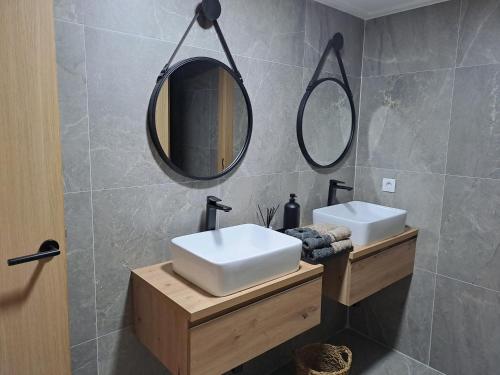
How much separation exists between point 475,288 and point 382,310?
672 mm

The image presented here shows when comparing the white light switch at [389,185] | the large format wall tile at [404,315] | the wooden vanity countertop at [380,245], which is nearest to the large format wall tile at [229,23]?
the white light switch at [389,185]

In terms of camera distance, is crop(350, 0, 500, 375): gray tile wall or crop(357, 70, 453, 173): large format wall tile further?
crop(357, 70, 453, 173): large format wall tile

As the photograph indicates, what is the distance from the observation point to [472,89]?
6.84 ft

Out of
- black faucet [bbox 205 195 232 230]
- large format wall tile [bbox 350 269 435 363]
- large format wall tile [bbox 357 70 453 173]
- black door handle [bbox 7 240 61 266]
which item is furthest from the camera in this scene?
large format wall tile [bbox 350 269 435 363]

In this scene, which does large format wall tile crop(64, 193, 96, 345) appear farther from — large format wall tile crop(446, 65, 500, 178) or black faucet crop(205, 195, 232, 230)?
large format wall tile crop(446, 65, 500, 178)

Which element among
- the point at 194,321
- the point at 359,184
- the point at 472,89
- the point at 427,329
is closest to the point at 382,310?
the point at 427,329

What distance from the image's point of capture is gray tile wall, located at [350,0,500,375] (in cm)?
206

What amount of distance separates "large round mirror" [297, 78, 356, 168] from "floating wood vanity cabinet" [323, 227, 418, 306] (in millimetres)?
647

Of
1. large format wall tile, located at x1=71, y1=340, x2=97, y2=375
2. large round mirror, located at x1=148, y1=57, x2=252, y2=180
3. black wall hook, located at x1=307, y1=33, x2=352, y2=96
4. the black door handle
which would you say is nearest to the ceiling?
black wall hook, located at x1=307, y1=33, x2=352, y2=96

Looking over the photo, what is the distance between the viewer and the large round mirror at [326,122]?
2.27 metres

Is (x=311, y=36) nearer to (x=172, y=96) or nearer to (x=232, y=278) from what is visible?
(x=172, y=96)

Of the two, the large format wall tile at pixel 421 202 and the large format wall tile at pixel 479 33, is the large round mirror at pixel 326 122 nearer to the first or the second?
the large format wall tile at pixel 421 202

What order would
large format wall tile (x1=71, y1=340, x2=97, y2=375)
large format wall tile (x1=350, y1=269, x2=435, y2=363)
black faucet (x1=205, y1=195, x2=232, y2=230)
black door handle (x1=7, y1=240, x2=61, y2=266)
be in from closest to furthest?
black door handle (x1=7, y1=240, x2=61, y2=266) → large format wall tile (x1=71, y1=340, x2=97, y2=375) → black faucet (x1=205, y1=195, x2=232, y2=230) → large format wall tile (x1=350, y1=269, x2=435, y2=363)

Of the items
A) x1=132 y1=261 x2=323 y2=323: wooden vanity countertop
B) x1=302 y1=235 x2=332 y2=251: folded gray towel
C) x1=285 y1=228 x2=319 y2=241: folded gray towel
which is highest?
x1=285 y1=228 x2=319 y2=241: folded gray towel
